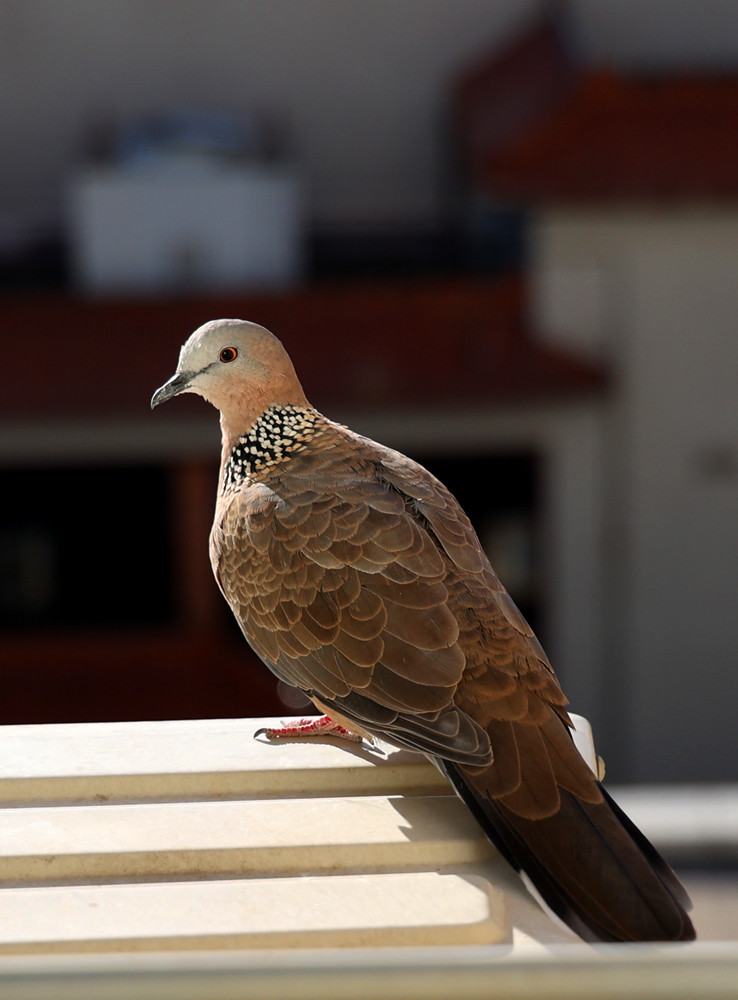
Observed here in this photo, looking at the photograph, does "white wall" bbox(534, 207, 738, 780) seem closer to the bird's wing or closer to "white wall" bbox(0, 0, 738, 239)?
"white wall" bbox(0, 0, 738, 239)

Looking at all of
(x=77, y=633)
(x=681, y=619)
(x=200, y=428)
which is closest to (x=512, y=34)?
(x=200, y=428)

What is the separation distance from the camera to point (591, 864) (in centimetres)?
174

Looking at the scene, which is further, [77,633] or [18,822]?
[77,633]

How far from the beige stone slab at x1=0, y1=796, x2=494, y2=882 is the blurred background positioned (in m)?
4.48

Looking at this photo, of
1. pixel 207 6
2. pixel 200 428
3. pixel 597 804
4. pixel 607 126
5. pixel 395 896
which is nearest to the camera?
pixel 395 896

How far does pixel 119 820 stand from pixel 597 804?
726mm

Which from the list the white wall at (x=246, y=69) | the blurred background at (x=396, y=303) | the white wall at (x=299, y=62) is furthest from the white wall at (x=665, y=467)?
the white wall at (x=246, y=69)

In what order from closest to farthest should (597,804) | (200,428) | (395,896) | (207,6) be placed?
(395,896) → (597,804) → (200,428) → (207,6)

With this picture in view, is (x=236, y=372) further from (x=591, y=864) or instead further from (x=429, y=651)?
(x=591, y=864)

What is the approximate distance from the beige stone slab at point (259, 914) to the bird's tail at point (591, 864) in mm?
107

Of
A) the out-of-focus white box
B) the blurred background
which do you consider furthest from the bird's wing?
the out-of-focus white box

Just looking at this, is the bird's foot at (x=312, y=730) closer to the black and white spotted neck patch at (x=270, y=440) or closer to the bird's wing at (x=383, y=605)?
the bird's wing at (x=383, y=605)

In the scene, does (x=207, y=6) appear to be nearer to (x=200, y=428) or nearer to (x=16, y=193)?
(x=16, y=193)

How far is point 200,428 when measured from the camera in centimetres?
699
